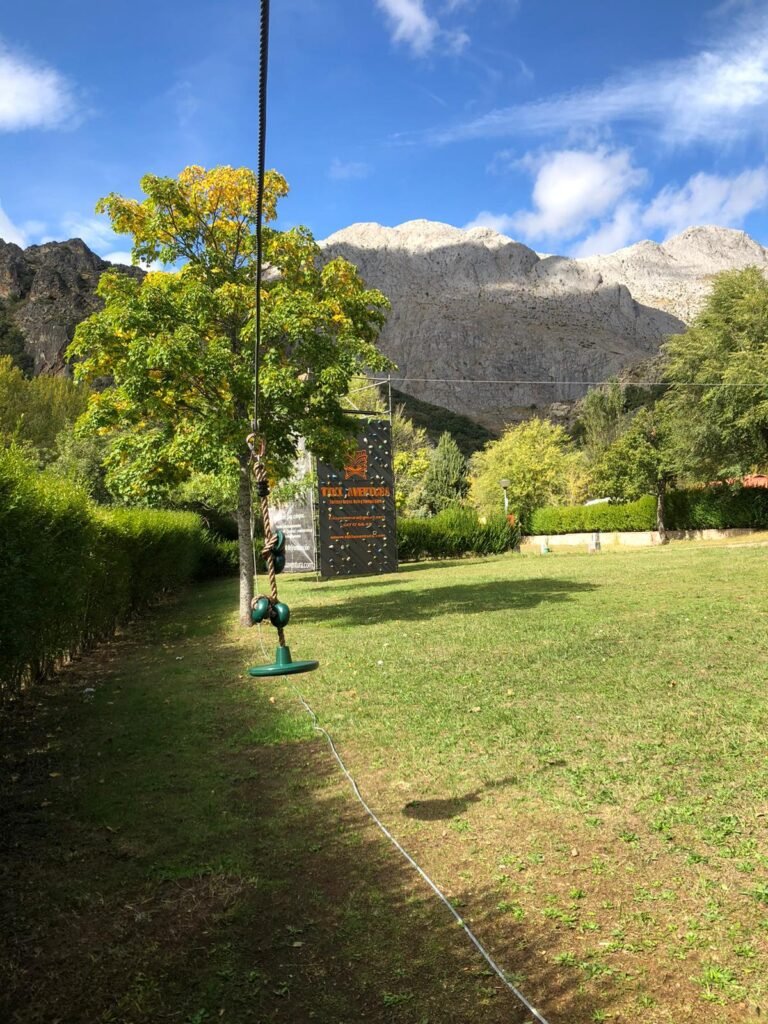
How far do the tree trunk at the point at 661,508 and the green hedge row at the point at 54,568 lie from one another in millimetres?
30933

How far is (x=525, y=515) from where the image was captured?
4709 centimetres

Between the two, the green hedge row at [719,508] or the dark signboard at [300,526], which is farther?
the green hedge row at [719,508]

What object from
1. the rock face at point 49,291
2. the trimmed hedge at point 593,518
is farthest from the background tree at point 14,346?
the trimmed hedge at point 593,518

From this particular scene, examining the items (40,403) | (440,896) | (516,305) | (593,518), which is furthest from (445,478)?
(516,305)

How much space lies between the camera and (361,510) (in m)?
23.9

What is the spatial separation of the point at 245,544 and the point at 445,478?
161 ft

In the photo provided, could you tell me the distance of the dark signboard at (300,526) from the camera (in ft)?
82.2

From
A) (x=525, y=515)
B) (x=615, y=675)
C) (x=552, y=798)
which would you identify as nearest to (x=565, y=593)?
(x=615, y=675)

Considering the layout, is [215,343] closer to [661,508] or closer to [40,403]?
[661,508]

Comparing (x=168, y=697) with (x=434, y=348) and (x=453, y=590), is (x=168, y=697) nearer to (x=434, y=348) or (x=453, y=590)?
(x=453, y=590)

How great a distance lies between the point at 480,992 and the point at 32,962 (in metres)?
1.64

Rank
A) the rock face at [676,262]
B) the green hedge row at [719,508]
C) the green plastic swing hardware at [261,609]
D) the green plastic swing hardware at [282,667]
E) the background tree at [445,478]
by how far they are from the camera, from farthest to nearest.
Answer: the rock face at [676,262], the background tree at [445,478], the green hedge row at [719,508], the green plastic swing hardware at [261,609], the green plastic swing hardware at [282,667]

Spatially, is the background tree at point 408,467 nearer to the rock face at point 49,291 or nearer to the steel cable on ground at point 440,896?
the steel cable on ground at point 440,896

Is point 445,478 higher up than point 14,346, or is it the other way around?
point 14,346
